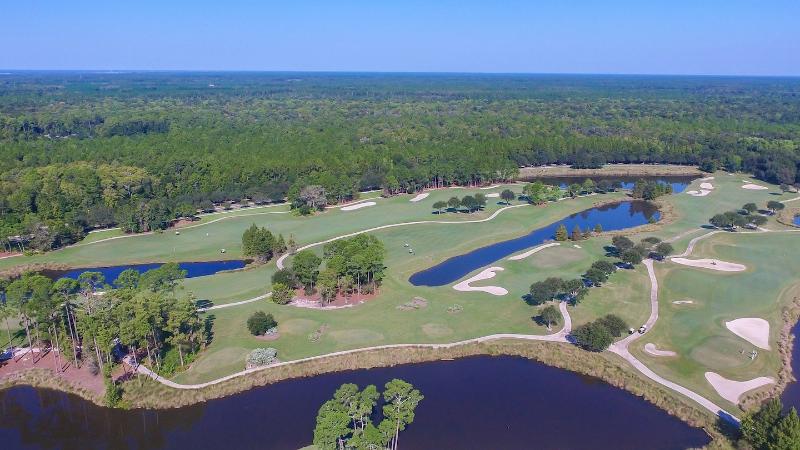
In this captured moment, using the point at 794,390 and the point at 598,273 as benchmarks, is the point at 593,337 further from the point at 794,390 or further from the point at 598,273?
the point at 794,390

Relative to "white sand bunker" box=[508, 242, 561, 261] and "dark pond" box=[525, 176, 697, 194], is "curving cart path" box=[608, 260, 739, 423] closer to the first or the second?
"white sand bunker" box=[508, 242, 561, 261]

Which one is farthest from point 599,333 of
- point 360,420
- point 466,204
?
point 466,204

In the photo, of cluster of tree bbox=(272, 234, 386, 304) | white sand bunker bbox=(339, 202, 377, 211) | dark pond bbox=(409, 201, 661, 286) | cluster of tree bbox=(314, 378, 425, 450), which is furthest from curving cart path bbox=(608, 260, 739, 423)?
white sand bunker bbox=(339, 202, 377, 211)

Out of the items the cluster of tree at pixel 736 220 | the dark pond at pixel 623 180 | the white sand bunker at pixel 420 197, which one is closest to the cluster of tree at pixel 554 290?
the cluster of tree at pixel 736 220

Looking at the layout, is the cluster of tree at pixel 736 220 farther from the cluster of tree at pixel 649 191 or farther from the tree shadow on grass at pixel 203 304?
the tree shadow on grass at pixel 203 304

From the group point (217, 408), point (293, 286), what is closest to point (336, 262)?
point (293, 286)
